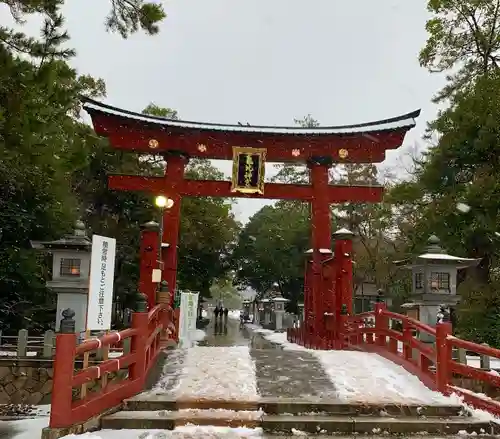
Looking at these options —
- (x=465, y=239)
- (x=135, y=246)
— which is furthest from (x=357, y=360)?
(x=135, y=246)

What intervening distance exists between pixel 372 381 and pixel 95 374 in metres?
4.32

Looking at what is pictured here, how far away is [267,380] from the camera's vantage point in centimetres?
820

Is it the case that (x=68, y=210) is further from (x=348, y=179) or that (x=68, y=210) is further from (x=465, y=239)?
(x=348, y=179)

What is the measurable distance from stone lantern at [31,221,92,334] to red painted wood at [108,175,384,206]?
1945 mm

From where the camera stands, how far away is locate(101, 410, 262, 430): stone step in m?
6.44

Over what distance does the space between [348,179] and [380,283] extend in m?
6.71

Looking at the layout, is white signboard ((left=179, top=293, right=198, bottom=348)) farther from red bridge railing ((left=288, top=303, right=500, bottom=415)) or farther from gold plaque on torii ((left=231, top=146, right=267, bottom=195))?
red bridge railing ((left=288, top=303, right=500, bottom=415))

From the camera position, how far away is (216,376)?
8266mm

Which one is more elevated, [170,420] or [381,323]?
[381,323]

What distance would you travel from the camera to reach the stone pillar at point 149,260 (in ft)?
44.3

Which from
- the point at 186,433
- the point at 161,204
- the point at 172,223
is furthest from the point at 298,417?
the point at 172,223

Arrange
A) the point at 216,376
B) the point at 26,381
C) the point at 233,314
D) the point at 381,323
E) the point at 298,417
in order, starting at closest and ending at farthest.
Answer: the point at 298,417 < the point at 216,376 < the point at 381,323 < the point at 26,381 < the point at 233,314

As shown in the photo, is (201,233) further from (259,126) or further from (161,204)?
(161,204)

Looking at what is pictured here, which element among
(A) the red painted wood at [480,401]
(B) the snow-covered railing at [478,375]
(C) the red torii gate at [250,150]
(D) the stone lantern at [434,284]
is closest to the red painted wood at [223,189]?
(C) the red torii gate at [250,150]
